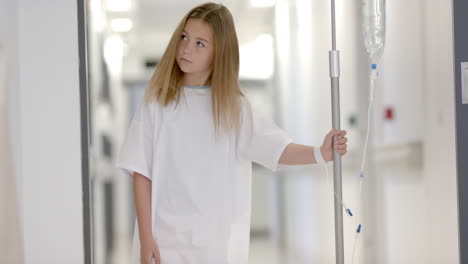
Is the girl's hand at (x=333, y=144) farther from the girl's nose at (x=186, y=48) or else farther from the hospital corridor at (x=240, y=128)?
the girl's nose at (x=186, y=48)

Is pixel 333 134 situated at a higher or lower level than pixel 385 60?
lower

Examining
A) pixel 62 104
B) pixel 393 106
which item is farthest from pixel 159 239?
pixel 393 106

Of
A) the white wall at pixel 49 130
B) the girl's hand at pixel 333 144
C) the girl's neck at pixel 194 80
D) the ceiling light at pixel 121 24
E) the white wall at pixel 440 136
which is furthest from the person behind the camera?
the ceiling light at pixel 121 24

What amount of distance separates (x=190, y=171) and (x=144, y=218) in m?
0.19

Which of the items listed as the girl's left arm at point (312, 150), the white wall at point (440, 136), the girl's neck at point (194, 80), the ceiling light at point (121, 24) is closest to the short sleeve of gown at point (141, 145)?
the girl's neck at point (194, 80)

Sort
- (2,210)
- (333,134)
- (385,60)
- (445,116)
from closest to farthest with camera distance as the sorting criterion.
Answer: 1. (333,134)
2. (2,210)
3. (445,116)
4. (385,60)

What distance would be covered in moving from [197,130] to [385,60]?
1.35 metres

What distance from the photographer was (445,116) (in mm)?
2479

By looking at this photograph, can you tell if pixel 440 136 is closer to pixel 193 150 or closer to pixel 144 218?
pixel 193 150

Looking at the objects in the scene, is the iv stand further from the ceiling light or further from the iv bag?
the ceiling light

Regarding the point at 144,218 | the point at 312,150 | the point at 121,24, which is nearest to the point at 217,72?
the point at 312,150

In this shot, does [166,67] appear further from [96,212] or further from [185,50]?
[96,212]

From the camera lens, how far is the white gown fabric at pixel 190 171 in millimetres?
1783

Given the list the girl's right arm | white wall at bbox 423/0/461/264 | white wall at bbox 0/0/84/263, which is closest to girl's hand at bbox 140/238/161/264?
the girl's right arm
